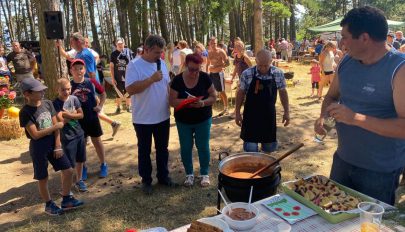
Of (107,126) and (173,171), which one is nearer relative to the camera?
(173,171)

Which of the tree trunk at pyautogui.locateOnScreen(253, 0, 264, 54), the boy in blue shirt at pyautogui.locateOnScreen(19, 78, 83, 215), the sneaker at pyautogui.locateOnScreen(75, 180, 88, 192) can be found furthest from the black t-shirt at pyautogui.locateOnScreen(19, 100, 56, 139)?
the tree trunk at pyautogui.locateOnScreen(253, 0, 264, 54)

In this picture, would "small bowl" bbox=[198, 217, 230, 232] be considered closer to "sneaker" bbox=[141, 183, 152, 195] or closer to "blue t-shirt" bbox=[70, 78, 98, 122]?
"sneaker" bbox=[141, 183, 152, 195]

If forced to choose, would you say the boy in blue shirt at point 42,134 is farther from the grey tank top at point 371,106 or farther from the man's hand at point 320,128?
the grey tank top at point 371,106

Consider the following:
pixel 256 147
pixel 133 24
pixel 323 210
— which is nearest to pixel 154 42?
pixel 256 147

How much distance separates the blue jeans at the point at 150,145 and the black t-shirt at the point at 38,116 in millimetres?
1041

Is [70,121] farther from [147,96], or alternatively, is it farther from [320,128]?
[320,128]

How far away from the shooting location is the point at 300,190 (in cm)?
222

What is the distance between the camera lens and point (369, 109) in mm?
2314

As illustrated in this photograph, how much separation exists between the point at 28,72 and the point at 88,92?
24.2 feet

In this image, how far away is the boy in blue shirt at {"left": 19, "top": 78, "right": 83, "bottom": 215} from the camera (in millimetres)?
3678

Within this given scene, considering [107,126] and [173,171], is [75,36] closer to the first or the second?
[107,126]

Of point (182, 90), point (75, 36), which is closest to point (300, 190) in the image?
point (182, 90)

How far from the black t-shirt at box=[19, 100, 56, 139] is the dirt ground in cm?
115

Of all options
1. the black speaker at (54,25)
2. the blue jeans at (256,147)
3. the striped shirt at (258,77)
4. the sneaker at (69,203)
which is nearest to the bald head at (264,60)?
the striped shirt at (258,77)
